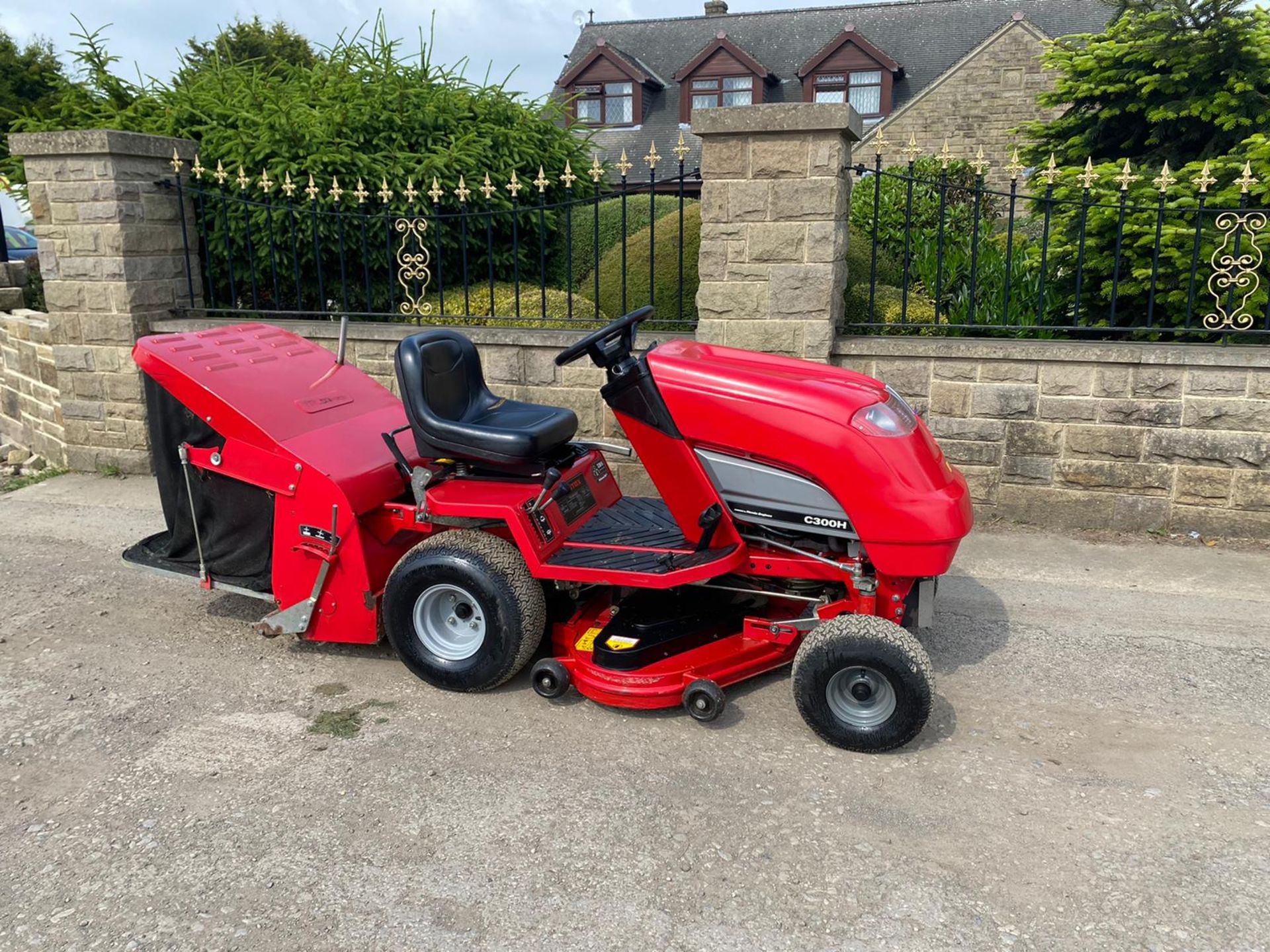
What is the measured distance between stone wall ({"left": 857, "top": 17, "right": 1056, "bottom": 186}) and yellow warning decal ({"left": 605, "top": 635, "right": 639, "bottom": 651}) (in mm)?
19223

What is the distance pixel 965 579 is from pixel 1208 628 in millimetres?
1035

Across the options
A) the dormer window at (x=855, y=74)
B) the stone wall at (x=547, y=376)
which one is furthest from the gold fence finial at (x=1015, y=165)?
the dormer window at (x=855, y=74)

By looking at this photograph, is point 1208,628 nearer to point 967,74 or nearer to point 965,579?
point 965,579

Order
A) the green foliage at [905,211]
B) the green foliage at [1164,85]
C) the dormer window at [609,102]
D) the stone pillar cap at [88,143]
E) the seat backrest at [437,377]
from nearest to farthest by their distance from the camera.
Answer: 1. the seat backrest at [437,377]
2. the green foliage at [1164,85]
3. the stone pillar cap at [88,143]
4. the green foliage at [905,211]
5. the dormer window at [609,102]

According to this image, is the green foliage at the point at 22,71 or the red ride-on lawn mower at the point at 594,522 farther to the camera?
the green foliage at the point at 22,71

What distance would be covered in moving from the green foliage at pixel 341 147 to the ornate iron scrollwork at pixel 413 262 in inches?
4.7

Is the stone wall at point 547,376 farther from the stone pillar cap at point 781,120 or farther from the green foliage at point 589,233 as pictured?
the green foliage at point 589,233

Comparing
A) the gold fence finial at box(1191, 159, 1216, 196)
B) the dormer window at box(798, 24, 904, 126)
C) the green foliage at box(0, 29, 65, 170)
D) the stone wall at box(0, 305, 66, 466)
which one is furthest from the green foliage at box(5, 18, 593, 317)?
the dormer window at box(798, 24, 904, 126)

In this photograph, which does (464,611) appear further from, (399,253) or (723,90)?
(723,90)

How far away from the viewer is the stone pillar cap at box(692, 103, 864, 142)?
203 inches

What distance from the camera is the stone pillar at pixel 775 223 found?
5.26 metres

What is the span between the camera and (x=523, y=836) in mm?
2838

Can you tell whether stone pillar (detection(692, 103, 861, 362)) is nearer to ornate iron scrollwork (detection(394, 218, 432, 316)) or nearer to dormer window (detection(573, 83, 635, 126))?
ornate iron scrollwork (detection(394, 218, 432, 316))

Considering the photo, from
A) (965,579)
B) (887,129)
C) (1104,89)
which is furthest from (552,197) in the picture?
(887,129)
